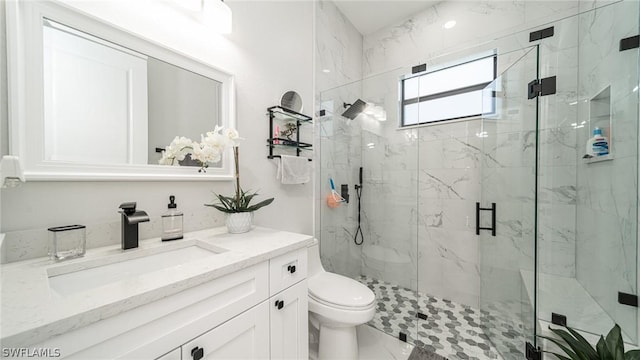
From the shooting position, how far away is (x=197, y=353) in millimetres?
691

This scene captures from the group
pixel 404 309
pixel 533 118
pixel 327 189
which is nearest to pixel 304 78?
pixel 327 189

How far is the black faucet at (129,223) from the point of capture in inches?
34.8

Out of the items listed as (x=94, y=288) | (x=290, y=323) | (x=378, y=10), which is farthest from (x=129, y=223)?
(x=378, y=10)

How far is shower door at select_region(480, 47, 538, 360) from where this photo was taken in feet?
4.73

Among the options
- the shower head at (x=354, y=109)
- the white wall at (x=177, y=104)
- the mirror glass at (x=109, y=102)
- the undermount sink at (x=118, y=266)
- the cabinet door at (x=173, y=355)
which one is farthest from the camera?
the shower head at (x=354, y=109)

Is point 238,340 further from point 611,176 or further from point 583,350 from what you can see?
point 611,176

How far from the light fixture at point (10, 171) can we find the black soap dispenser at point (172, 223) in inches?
17.5

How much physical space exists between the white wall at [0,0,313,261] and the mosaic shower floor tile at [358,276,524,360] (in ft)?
3.14

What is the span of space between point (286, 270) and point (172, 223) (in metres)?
0.57

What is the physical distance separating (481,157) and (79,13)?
8.77 feet

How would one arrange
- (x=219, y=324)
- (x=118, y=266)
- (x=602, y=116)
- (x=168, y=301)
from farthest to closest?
(x=602, y=116), (x=118, y=266), (x=219, y=324), (x=168, y=301)

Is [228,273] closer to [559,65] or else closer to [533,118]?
[533,118]

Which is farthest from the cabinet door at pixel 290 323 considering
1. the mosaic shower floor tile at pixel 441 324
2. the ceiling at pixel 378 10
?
the ceiling at pixel 378 10

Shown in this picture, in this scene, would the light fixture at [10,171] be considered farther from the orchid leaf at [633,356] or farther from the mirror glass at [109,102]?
the orchid leaf at [633,356]
